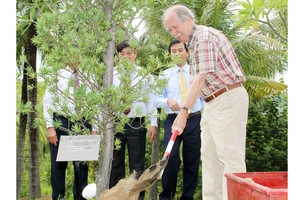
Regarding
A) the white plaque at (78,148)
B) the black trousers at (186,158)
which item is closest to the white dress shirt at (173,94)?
the black trousers at (186,158)

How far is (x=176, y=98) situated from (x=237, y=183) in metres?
2.10

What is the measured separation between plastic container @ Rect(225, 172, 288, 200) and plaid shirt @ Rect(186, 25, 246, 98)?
2.80 ft

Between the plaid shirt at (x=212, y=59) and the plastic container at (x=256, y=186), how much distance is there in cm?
85

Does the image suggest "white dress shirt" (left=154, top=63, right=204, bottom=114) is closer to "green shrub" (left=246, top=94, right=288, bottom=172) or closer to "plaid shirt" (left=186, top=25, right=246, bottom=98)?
"plaid shirt" (left=186, top=25, right=246, bottom=98)

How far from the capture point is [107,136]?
124 inches

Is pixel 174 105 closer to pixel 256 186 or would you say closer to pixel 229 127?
pixel 229 127

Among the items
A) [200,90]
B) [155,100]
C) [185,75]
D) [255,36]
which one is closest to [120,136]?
[155,100]

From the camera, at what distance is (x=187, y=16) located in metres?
3.58

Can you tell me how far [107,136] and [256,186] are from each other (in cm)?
114

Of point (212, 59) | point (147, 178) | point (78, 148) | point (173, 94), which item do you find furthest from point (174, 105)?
point (78, 148)

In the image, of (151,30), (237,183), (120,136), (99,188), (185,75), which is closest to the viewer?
(237,183)

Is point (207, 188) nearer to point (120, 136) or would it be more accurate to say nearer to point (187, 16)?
point (120, 136)

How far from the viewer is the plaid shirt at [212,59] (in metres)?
3.44

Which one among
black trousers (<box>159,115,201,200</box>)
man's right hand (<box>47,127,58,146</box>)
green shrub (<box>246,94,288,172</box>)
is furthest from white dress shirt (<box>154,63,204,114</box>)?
green shrub (<box>246,94,288,172</box>)
